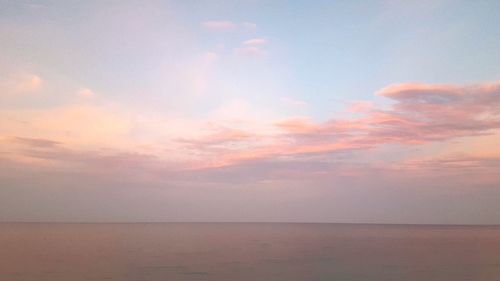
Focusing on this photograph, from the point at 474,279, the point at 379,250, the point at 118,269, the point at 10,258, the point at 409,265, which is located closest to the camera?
the point at 474,279

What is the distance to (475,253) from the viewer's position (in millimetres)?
28172

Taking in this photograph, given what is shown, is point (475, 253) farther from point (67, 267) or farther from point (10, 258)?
point (10, 258)

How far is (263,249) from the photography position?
29.1 meters

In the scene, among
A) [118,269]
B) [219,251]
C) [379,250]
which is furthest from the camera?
[379,250]

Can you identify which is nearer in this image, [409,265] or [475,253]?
[409,265]

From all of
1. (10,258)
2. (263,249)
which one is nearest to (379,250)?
(263,249)

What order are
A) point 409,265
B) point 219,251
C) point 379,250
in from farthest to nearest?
point 379,250 → point 219,251 → point 409,265

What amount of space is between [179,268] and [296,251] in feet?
31.5

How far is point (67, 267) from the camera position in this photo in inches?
817

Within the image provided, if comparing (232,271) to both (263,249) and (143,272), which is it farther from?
(263,249)

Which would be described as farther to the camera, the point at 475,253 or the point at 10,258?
the point at 475,253

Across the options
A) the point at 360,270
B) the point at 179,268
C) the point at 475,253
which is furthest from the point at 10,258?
the point at 475,253

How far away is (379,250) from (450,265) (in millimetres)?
7181

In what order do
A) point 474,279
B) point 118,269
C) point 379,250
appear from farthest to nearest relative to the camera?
point 379,250, point 118,269, point 474,279
